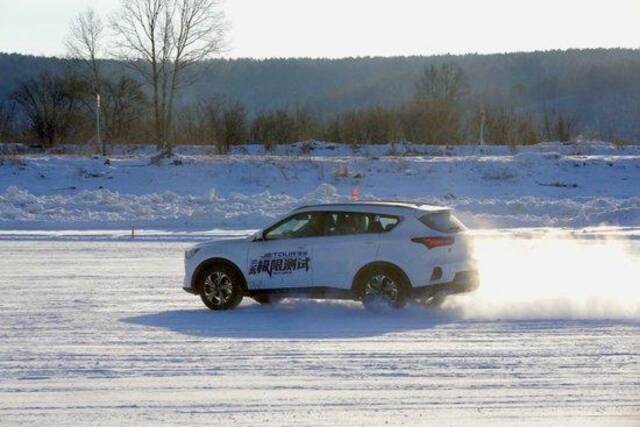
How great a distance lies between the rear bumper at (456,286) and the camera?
53.2 ft

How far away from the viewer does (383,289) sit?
16375 millimetres

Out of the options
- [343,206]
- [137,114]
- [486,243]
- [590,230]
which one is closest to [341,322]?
[343,206]

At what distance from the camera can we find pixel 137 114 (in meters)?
67.6

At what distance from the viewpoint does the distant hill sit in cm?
10288

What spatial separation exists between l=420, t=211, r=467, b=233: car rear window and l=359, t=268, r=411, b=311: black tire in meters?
0.86

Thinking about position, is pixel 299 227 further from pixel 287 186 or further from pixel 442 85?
pixel 442 85

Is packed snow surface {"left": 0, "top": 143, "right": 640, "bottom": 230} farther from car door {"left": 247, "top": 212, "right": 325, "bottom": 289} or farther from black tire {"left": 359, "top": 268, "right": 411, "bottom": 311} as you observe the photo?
black tire {"left": 359, "top": 268, "right": 411, "bottom": 311}

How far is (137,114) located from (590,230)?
41445mm

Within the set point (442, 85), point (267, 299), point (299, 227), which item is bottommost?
point (267, 299)

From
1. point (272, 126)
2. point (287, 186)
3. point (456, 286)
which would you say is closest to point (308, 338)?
point (456, 286)

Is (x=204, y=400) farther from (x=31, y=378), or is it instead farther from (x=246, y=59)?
(x=246, y=59)

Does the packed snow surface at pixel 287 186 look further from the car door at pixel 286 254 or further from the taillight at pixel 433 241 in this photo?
the taillight at pixel 433 241

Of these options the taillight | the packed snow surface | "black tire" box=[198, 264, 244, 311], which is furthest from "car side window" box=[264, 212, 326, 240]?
the packed snow surface

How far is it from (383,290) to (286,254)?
5.02 ft
